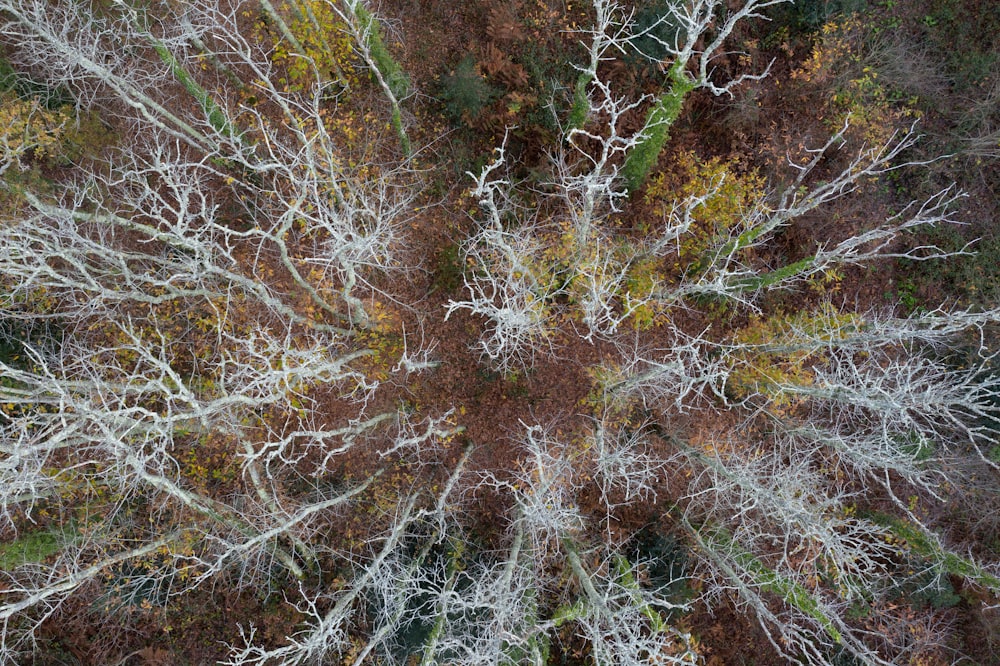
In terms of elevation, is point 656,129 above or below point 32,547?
above

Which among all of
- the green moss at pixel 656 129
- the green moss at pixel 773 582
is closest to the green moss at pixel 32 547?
the green moss at pixel 773 582

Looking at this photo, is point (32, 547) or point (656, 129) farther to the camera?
point (32, 547)

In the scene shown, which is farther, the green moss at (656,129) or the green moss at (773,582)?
the green moss at (773,582)

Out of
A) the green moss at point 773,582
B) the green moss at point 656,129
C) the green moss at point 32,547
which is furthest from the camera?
the green moss at point 32,547

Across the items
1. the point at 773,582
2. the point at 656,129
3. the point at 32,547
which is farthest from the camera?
the point at 32,547

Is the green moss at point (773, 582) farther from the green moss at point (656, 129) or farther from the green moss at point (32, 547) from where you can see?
the green moss at point (32, 547)

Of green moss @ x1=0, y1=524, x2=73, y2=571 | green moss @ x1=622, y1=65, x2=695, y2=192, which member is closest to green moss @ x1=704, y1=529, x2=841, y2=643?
green moss @ x1=622, y1=65, x2=695, y2=192

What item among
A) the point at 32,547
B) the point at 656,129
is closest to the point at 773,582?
the point at 656,129

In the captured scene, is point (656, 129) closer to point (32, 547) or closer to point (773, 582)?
point (773, 582)

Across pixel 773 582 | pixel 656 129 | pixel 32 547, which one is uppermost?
pixel 656 129

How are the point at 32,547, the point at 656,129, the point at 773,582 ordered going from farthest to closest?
1. the point at 32,547
2. the point at 773,582
3. the point at 656,129

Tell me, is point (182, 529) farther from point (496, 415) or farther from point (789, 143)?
point (789, 143)
